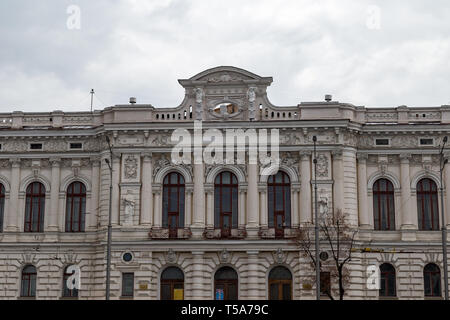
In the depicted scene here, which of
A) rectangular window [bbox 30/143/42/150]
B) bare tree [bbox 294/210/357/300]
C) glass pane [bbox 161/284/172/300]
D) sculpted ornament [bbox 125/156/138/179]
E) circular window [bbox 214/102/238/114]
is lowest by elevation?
glass pane [bbox 161/284/172/300]

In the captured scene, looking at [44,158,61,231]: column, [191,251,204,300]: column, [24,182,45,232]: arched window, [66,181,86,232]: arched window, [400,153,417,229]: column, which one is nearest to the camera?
[191,251,204,300]: column

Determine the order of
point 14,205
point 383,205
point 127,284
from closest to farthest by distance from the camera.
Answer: point 127,284 < point 383,205 < point 14,205

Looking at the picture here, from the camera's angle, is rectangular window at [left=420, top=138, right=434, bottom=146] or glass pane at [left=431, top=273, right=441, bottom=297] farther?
rectangular window at [left=420, top=138, right=434, bottom=146]

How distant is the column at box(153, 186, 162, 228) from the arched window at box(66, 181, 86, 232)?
551 cm

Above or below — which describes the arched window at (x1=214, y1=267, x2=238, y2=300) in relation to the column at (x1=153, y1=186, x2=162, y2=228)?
below

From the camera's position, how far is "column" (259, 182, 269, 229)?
162 ft

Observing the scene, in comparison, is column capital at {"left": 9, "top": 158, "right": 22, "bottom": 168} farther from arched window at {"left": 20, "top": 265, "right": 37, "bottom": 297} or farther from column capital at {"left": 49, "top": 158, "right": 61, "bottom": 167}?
arched window at {"left": 20, "top": 265, "right": 37, "bottom": 297}

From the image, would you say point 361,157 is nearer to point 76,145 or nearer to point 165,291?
point 165,291

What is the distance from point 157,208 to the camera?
5016 centimetres

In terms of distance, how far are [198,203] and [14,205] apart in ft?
44.0

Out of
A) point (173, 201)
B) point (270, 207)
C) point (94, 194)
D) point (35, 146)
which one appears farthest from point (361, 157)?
point (35, 146)

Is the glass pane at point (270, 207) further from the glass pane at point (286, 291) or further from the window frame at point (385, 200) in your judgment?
the window frame at point (385, 200)

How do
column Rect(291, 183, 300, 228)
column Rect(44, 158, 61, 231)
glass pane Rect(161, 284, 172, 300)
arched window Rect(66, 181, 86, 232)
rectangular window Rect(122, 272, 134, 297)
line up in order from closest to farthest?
rectangular window Rect(122, 272, 134, 297) < glass pane Rect(161, 284, 172, 300) < column Rect(291, 183, 300, 228) < column Rect(44, 158, 61, 231) < arched window Rect(66, 181, 86, 232)

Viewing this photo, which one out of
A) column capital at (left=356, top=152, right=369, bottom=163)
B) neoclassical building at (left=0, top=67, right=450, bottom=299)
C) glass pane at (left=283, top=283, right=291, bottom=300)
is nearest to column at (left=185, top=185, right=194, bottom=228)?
neoclassical building at (left=0, top=67, right=450, bottom=299)
